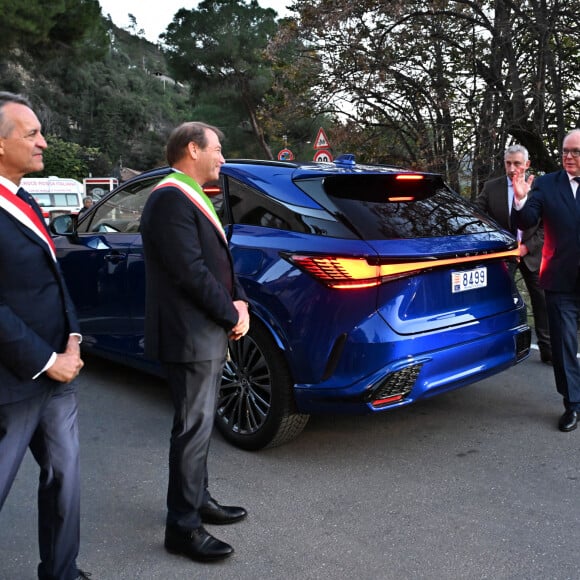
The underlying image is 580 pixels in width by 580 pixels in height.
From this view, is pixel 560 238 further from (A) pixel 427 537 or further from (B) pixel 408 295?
(A) pixel 427 537

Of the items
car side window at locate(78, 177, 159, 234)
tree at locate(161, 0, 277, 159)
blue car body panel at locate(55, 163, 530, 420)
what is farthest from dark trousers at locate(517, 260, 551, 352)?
tree at locate(161, 0, 277, 159)

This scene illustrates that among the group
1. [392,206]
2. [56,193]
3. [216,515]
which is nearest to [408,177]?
[392,206]

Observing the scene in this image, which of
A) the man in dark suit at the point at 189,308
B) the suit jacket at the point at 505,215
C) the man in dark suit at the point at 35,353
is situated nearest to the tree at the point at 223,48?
the suit jacket at the point at 505,215

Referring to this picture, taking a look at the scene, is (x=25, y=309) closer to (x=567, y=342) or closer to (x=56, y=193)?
(x=567, y=342)

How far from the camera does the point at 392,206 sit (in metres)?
3.49

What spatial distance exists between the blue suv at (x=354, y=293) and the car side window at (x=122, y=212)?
2.52 feet

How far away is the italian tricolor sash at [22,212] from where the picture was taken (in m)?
2.03

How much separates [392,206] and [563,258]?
123 centimetres

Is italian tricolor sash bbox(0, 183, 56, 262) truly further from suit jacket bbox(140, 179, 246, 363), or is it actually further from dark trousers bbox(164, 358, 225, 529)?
dark trousers bbox(164, 358, 225, 529)

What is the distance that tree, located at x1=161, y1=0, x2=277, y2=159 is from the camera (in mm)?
32188

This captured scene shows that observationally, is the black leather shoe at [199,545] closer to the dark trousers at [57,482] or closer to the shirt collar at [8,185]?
the dark trousers at [57,482]

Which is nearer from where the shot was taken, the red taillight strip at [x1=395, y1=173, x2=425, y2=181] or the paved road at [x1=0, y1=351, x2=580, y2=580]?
the paved road at [x1=0, y1=351, x2=580, y2=580]

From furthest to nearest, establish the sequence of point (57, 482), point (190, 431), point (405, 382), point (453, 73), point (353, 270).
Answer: point (453, 73), point (405, 382), point (353, 270), point (190, 431), point (57, 482)

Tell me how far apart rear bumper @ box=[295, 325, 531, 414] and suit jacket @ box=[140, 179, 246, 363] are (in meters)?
0.83
